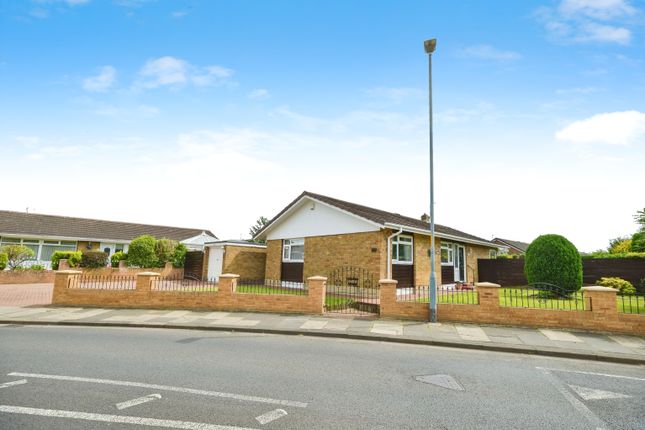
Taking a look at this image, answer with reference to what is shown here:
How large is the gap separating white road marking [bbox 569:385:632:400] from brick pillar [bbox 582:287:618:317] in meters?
4.64

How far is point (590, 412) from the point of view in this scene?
427cm

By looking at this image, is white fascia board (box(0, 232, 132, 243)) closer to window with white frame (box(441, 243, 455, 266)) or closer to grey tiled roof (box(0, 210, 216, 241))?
grey tiled roof (box(0, 210, 216, 241))

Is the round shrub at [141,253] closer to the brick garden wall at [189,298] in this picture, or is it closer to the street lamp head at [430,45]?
the brick garden wall at [189,298]

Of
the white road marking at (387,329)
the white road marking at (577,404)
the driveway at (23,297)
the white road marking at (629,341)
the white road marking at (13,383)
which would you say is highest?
the white road marking at (629,341)

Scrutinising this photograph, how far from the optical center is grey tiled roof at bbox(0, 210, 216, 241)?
29.9 m

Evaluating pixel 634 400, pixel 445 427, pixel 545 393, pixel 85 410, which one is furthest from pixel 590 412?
pixel 85 410

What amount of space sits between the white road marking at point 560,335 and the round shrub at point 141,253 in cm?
2504

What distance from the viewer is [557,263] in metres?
13.3

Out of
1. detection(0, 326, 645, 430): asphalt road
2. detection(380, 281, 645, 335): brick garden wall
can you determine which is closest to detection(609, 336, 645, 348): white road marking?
detection(380, 281, 645, 335): brick garden wall

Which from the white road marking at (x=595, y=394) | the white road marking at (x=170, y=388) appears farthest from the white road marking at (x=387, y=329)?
the white road marking at (x=170, y=388)

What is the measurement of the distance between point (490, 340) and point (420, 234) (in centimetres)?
954

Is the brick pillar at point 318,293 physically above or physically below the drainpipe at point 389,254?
below

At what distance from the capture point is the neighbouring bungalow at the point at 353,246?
14969mm

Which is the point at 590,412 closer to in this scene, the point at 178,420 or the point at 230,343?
the point at 178,420
